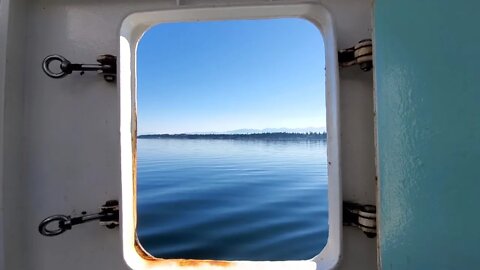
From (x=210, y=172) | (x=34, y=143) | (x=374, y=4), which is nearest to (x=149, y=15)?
(x=34, y=143)

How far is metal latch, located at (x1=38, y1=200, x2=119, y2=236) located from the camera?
839 mm

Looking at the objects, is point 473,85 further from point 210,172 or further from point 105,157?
point 210,172

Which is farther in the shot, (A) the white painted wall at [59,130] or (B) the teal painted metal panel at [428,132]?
(A) the white painted wall at [59,130]

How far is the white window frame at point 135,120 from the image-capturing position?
85cm

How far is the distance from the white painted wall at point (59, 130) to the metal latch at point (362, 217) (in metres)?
0.73

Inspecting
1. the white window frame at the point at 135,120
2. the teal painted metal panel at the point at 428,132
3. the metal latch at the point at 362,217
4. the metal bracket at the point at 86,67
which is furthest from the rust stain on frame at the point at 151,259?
the teal painted metal panel at the point at 428,132

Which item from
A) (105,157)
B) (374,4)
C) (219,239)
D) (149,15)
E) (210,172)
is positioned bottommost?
(219,239)

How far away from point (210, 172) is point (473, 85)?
13.3ft

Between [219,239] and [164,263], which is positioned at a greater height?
[164,263]

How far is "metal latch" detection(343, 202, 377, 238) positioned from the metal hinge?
407 mm

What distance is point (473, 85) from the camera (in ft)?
1.33

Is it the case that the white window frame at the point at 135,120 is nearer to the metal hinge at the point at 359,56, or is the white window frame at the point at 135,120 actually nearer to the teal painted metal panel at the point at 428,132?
the metal hinge at the point at 359,56

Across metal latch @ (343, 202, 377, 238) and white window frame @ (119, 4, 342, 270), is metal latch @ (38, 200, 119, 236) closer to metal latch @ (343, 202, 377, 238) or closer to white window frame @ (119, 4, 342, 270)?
white window frame @ (119, 4, 342, 270)

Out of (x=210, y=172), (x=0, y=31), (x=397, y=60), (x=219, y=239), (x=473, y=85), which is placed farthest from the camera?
(x=210, y=172)
